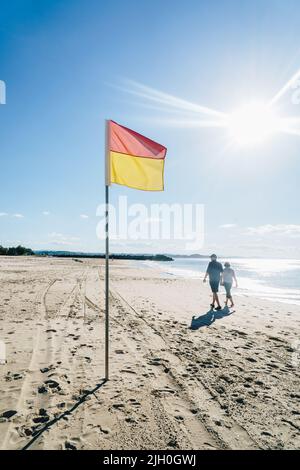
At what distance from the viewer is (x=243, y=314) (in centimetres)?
1179

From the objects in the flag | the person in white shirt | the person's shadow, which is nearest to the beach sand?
the person's shadow

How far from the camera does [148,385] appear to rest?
5.02 m

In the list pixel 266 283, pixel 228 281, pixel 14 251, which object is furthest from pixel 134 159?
pixel 14 251

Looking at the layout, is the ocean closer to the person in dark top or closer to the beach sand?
the person in dark top

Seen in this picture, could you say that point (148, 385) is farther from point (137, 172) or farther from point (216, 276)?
point (216, 276)

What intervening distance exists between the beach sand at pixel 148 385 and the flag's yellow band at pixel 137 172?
3970 mm

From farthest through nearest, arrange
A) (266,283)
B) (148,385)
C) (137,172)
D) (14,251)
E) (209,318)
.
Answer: (14,251)
(266,283)
(209,318)
(137,172)
(148,385)

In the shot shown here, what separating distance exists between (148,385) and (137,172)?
172 inches

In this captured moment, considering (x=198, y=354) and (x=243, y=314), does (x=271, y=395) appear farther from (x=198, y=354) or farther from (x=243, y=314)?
(x=243, y=314)

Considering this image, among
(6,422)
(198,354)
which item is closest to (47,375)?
(6,422)

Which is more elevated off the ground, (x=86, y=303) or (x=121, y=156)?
(x=121, y=156)

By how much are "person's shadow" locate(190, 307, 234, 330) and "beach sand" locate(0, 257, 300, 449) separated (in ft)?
0.48
